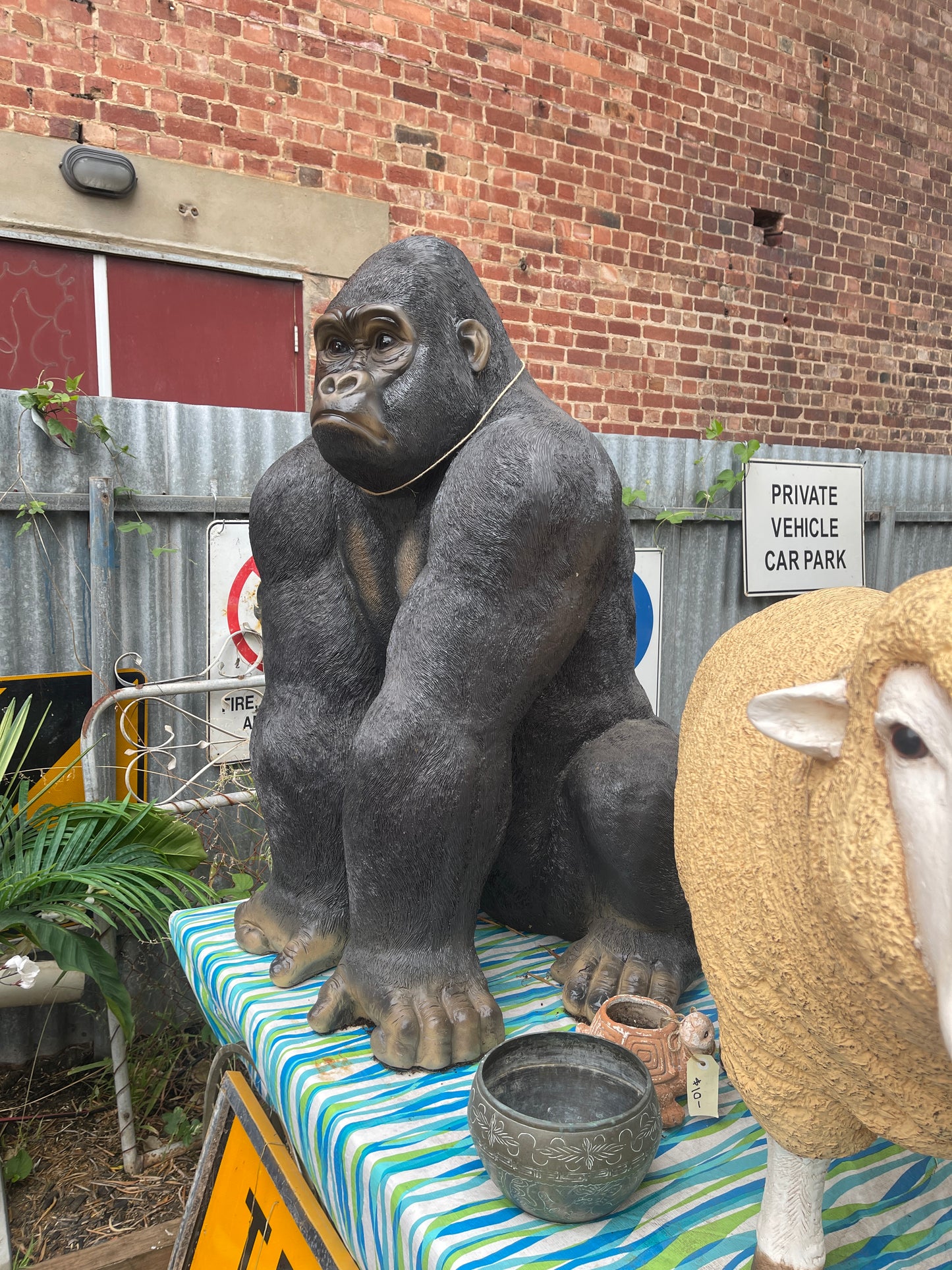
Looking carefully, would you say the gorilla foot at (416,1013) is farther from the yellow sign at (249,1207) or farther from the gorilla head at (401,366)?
the gorilla head at (401,366)

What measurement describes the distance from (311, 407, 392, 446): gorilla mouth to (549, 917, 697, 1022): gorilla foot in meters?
0.79

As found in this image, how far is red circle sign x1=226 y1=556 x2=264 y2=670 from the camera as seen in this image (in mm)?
2867

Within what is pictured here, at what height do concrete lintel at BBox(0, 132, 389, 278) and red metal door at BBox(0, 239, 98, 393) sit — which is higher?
concrete lintel at BBox(0, 132, 389, 278)

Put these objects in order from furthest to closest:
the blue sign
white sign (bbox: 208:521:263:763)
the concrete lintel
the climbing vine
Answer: the climbing vine < the blue sign < the concrete lintel < white sign (bbox: 208:521:263:763)

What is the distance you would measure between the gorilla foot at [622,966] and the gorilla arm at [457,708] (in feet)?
0.48

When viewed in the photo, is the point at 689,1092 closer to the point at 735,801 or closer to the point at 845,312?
the point at 735,801

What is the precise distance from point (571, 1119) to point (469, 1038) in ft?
0.61

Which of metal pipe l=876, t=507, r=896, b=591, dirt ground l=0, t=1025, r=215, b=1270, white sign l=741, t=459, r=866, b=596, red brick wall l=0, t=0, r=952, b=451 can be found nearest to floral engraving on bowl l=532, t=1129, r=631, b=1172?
dirt ground l=0, t=1025, r=215, b=1270

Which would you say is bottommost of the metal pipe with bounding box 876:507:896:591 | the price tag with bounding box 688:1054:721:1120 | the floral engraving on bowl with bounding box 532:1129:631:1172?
the price tag with bounding box 688:1054:721:1120

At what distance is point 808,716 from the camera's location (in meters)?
0.73

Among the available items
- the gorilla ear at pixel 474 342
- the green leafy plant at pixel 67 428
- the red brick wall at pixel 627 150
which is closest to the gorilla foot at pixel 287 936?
the gorilla ear at pixel 474 342

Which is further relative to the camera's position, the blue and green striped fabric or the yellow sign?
the yellow sign

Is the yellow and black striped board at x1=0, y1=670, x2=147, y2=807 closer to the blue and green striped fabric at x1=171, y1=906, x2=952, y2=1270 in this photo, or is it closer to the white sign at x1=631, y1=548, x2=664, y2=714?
the blue and green striped fabric at x1=171, y1=906, x2=952, y2=1270

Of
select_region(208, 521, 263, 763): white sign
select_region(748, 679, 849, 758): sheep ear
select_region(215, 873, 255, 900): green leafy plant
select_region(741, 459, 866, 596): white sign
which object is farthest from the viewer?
select_region(741, 459, 866, 596): white sign
